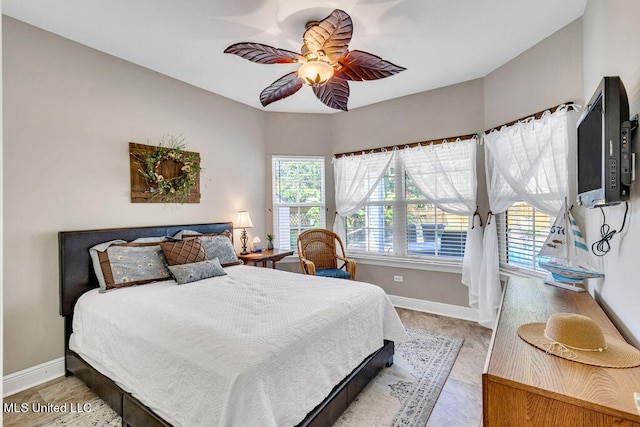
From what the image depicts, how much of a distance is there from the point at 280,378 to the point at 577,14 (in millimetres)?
3433

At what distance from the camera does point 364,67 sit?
247cm

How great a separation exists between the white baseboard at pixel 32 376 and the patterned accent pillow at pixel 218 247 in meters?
1.46

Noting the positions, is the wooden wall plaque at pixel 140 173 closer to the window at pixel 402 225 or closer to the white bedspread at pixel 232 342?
the white bedspread at pixel 232 342

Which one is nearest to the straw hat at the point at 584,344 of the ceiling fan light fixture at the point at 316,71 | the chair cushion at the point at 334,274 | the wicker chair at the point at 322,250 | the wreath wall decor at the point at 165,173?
the ceiling fan light fixture at the point at 316,71

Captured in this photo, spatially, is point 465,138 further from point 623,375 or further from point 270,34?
point 623,375

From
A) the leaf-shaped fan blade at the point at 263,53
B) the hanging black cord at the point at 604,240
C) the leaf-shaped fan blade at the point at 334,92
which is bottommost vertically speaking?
the hanging black cord at the point at 604,240

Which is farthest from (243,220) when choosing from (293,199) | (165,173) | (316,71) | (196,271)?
(316,71)

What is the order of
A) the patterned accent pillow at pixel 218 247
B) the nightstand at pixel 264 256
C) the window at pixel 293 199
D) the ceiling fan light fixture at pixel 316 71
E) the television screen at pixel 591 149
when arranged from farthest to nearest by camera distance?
the window at pixel 293 199 < the nightstand at pixel 264 256 < the patterned accent pillow at pixel 218 247 < the ceiling fan light fixture at pixel 316 71 < the television screen at pixel 591 149

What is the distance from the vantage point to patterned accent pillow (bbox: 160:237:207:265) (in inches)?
117

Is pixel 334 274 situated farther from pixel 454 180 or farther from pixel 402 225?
pixel 454 180

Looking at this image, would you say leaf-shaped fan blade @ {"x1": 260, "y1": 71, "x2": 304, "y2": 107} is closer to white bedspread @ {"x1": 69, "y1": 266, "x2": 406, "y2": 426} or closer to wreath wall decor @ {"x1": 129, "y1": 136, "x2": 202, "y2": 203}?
wreath wall decor @ {"x1": 129, "y1": 136, "x2": 202, "y2": 203}

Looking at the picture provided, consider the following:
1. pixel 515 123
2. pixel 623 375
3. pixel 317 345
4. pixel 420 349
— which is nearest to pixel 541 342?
pixel 623 375

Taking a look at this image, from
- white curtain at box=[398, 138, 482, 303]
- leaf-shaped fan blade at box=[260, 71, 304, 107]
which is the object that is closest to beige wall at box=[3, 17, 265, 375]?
leaf-shaped fan blade at box=[260, 71, 304, 107]

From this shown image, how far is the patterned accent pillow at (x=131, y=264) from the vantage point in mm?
2658
